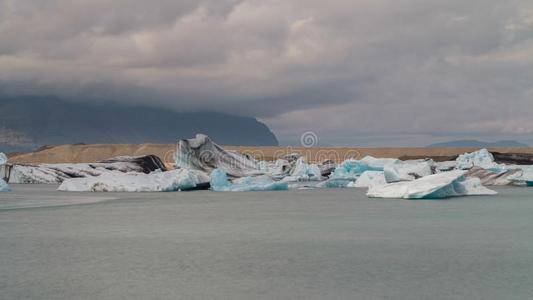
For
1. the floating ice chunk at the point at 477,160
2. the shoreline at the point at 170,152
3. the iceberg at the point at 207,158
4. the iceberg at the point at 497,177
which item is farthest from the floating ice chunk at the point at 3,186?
the shoreline at the point at 170,152

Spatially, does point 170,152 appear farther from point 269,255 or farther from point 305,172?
point 269,255

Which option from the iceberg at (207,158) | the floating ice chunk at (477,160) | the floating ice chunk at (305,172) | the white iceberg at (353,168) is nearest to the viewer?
the iceberg at (207,158)

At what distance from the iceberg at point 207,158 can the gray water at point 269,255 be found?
12629mm

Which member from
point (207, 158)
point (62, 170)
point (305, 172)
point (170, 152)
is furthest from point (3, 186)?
point (170, 152)

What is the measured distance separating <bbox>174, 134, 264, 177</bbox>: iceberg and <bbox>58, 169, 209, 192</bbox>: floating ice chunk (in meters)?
2.20

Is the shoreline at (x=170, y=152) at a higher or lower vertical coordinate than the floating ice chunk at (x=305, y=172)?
higher

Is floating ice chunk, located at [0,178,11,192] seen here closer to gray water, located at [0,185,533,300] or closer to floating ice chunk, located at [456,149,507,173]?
gray water, located at [0,185,533,300]

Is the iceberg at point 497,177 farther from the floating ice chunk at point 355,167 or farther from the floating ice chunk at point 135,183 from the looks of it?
the floating ice chunk at point 135,183

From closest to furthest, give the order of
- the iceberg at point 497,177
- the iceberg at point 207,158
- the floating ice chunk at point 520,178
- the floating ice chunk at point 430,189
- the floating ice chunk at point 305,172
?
the floating ice chunk at point 430,189 < the floating ice chunk at point 520,178 < the iceberg at point 497,177 < the iceberg at point 207,158 < the floating ice chunk at point 305,172

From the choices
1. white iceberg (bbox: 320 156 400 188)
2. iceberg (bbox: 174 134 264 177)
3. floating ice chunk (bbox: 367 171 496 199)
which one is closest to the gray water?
floating ice chunk (bbox: 367 171 496 199)

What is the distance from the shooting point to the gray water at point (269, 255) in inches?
198

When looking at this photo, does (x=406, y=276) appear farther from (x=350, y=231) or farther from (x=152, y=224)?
(x=152, y=224)

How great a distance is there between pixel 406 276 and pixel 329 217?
5.60 meters

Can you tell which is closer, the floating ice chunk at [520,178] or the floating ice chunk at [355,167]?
the floating ice chunk at [520,178]
